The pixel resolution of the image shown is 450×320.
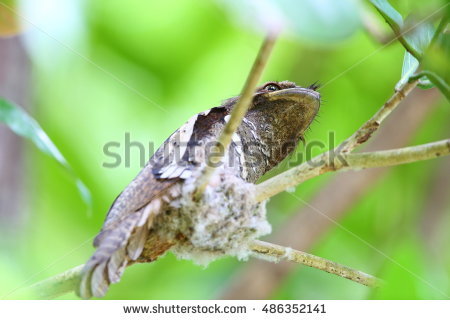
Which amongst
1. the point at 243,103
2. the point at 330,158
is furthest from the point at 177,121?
the point at 243,103

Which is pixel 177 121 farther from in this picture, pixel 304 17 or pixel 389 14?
pixel 304 17

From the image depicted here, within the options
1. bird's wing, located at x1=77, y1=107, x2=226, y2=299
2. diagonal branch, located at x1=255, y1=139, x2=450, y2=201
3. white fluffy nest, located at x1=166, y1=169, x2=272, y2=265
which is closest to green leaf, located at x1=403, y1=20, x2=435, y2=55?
diagonal branch, located at x1=255, y1=139, x2=450, y2=201

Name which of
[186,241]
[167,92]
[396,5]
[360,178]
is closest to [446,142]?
[396,5]

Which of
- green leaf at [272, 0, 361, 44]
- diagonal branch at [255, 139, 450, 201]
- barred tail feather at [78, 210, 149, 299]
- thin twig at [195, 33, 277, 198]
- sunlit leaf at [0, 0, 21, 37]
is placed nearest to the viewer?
green leaf at [272, 0, 361, 44]

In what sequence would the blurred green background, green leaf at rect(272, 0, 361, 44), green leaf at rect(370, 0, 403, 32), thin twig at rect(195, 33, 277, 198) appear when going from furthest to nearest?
1. the blurred green background
2. green leaf at rect(370, 0, 403, 32)
3. thin twig at rect(195, 33, 277, 198)
4. green leaf at rect(272, 0, 361, 44)

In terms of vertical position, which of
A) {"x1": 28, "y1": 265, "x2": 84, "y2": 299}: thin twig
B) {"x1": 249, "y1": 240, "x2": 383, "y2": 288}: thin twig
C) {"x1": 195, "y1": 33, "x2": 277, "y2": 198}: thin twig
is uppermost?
{"x1": 195, "y1": 33, "x2": 277, "y2": 198}: thin twig

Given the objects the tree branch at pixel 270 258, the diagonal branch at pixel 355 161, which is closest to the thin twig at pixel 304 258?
the tree branch at pixel 270 258

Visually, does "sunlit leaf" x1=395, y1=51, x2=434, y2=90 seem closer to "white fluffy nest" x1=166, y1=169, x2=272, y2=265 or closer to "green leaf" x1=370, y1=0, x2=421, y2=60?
"green leaf" x1=370, y1=0, x2=421, y2=60
